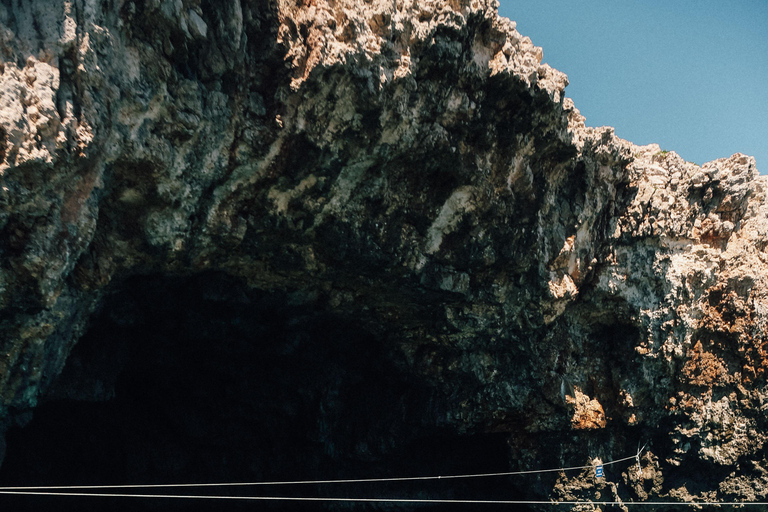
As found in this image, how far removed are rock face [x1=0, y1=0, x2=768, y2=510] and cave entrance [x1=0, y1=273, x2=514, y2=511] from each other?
7cm

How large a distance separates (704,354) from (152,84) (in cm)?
1267

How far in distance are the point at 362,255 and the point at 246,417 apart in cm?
591

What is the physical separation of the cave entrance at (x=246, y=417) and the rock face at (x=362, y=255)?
0.24 feet

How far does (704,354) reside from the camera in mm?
12547

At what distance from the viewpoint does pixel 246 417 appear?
502 inches

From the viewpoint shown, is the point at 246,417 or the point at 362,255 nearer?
the point at 362,255

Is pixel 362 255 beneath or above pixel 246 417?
above

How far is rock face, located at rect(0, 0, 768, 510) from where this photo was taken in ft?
20.9

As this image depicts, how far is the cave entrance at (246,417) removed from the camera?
10891mm

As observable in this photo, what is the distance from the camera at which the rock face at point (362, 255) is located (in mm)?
6355

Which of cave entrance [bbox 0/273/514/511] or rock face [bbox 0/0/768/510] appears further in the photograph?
cave entrance [bbox 0/273/514/511]

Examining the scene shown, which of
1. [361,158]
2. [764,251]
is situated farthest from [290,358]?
[764,251]

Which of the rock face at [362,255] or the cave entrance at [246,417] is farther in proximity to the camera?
the cave entrance at [246,417]

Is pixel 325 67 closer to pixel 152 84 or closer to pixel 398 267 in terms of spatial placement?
pixel 152 84
